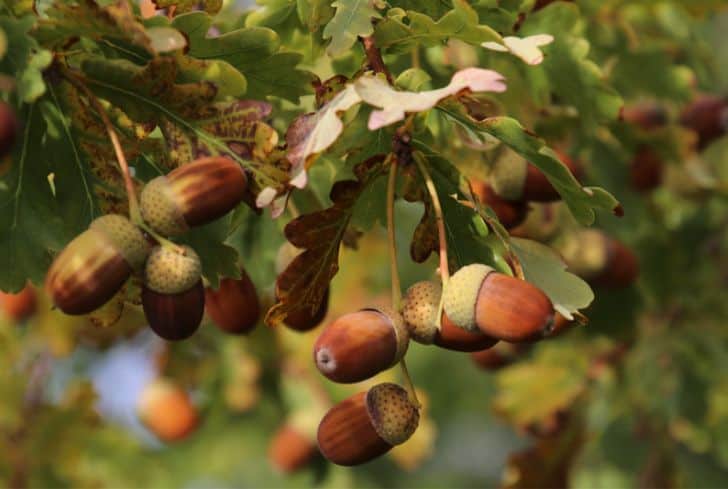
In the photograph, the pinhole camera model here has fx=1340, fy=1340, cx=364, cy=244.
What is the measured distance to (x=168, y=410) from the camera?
4840 millimetres

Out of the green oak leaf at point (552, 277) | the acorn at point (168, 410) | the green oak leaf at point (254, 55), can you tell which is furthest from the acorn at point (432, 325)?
the acorn at point (168, 410)

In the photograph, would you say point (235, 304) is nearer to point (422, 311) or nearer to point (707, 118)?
point (422, 311)

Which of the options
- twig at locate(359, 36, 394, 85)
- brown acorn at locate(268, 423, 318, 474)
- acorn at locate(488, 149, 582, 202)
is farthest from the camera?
brown acorn at locate(268, 423, 318, 474)

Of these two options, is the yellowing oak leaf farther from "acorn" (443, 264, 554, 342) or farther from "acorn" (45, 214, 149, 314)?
"acorn" (45, 214, 149, 314)

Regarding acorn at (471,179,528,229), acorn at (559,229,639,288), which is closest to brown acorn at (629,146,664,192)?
acorn at (559,229,639,288)

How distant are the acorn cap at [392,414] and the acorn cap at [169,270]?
12.2 inches

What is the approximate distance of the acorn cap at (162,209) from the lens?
1862mm

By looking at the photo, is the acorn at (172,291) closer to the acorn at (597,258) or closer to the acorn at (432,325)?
the acorn at (432,325)

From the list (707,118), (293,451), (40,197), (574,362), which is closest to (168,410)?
(293,451)

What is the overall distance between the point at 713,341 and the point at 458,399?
9.97ft

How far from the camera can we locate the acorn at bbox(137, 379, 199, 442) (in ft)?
15.8

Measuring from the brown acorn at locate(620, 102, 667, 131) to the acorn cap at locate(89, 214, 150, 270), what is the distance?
1.99 meters

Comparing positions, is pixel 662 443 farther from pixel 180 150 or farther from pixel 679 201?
pixel 180 150

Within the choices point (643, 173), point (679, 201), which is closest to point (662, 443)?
point (679, 201)
